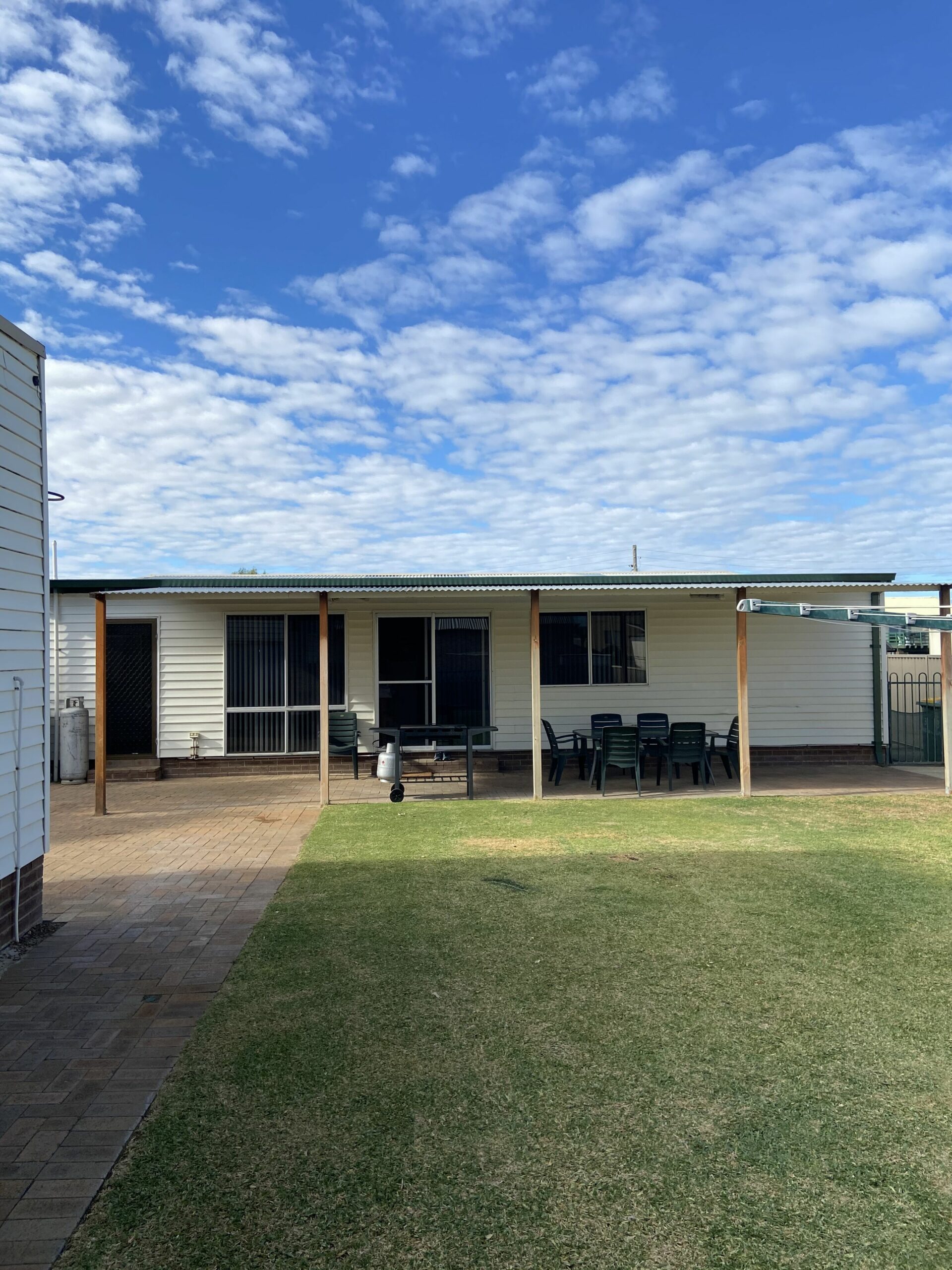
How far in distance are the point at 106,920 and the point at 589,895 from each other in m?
3.20

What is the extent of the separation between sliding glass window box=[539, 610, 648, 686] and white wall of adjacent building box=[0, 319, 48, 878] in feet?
26.5

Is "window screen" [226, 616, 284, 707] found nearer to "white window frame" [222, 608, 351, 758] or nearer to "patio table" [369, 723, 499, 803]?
"white window frame" [222, 608, 351, 758]

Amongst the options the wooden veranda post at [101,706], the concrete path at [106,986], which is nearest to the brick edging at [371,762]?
the wooden veranda post at [101,706]

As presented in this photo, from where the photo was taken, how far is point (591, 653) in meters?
12.4

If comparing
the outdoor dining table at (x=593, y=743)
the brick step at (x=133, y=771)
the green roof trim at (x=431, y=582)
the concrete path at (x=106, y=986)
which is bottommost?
the concrete path at (x=106, y=986)

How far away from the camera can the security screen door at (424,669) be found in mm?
12211

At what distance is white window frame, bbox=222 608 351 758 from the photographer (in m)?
12.1

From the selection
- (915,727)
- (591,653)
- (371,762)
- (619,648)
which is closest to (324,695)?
(371,762)

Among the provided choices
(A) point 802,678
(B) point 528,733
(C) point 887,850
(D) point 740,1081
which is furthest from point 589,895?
(A) point 802,678

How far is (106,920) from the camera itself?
5352 millimetres

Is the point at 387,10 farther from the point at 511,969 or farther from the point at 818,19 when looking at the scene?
the point at 511,969

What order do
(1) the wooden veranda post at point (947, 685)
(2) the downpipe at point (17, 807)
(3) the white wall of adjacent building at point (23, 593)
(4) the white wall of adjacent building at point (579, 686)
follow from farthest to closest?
(4) the white wall of adjacent building at point (579, 686) → (1) the wooden veranda post at point (947, 685) → (2) the downpipe at point (17, 807) → (3) the white wall of adjacent building at point (23, 593)

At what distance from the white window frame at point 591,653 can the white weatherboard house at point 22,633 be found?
8024 mm

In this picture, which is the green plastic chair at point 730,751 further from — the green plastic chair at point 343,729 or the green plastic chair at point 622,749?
the green plastic chair at point 343,729
